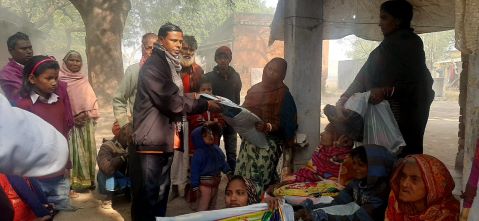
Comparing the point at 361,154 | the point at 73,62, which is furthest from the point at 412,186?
the point at 73,62

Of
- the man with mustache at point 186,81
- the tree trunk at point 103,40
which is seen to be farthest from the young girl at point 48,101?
the tree trunk at point 103,40

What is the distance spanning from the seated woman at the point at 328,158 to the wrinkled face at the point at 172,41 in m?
1.65

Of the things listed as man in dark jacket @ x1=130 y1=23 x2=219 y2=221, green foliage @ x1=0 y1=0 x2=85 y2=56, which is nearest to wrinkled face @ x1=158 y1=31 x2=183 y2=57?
man in dark jacket @ x1=130 y1=23 x2=219 y2=221

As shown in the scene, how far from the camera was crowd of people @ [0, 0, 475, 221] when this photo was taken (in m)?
2.27

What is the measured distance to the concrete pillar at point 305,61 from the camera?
14.3ft

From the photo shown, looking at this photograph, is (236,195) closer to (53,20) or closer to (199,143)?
(199,143)

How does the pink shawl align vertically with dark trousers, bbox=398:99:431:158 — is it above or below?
above

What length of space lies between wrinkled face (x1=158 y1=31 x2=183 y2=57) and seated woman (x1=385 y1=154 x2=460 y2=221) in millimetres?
1968

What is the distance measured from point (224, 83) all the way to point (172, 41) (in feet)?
7.00

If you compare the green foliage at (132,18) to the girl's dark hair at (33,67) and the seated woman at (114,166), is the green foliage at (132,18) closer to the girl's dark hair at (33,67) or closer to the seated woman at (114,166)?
the seated woman at (114,166)

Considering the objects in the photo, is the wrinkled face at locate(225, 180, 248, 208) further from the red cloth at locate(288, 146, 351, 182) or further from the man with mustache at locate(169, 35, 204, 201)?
the man with mustache at locate(169, 35, 204, 201)

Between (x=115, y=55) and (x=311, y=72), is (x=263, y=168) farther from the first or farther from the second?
(x=115, y=55)

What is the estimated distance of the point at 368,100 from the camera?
3148 millimetres

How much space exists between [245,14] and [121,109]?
70.7 ft
